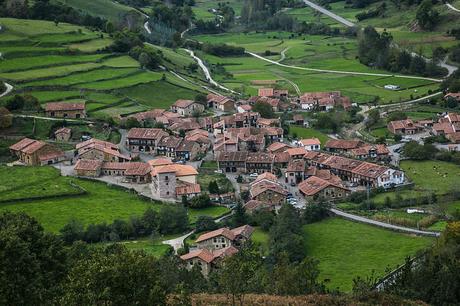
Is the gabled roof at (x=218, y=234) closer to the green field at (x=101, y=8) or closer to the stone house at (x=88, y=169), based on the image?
the stone house at (x=88, y=169)

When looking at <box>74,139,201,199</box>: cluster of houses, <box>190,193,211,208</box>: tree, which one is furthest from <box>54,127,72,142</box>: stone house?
<box>190,193,211,208</box>: tree

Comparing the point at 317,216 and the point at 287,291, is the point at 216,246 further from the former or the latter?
the point at 287,291

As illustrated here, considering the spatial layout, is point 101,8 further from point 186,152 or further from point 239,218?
point 239,218

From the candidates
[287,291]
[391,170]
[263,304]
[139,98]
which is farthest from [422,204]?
[139,98]

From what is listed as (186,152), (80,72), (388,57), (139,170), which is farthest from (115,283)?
(388,57)

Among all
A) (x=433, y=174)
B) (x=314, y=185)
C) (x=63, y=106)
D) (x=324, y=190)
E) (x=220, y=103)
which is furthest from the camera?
(x=220, y=103)

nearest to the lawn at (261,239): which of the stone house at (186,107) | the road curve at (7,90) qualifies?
the stone house at (186,107)
